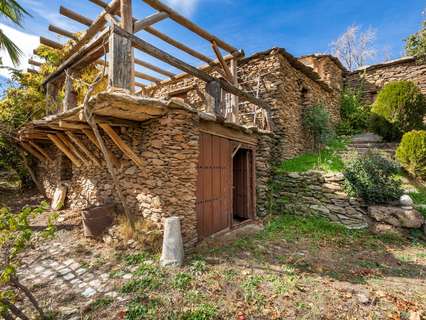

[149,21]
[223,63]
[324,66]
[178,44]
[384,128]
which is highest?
[324,66]

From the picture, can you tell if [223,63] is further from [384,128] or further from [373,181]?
[384,128]

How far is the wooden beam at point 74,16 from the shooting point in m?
4.68

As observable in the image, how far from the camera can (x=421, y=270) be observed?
11.9 feet

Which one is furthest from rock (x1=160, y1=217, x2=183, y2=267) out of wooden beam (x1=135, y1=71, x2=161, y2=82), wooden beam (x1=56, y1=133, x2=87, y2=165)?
wooden beam (x1=135, y1=71, x2=161, y2=82)

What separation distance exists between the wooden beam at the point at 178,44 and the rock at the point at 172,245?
4.48 metres

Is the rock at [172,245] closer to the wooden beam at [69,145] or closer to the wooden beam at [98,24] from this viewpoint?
the wooden beam at [69,145]

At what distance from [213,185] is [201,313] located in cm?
268

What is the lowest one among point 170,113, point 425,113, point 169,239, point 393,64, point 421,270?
point 421,270

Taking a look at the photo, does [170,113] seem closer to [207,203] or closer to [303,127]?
[207,203]

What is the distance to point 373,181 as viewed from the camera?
5.56 m

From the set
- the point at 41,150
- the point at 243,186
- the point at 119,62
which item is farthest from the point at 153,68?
the point at 243,186

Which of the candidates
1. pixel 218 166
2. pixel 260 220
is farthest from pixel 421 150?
pixel 218 166

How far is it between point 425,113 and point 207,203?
32.2 ft

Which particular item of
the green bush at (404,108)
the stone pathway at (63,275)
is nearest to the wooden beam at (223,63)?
the stone pathway at (63,275)
